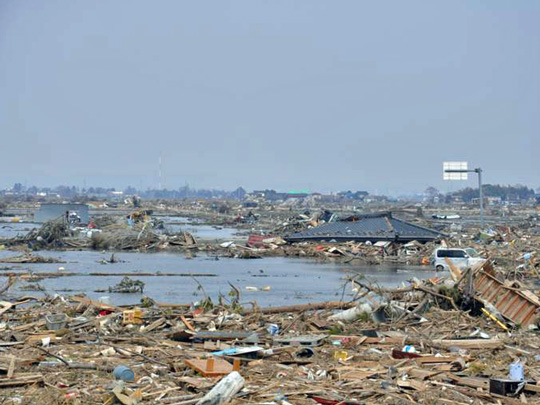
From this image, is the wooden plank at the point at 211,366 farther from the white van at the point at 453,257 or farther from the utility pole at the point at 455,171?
the utility pole at the point at 455,171

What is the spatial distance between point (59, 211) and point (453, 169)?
98.2 ft

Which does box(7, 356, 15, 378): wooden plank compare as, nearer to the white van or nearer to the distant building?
the white van

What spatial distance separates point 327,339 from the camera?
1416cm

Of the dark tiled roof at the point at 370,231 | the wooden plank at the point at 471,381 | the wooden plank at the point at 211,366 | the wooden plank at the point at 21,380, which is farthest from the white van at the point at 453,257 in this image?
the wooden plank at the point at 21,380

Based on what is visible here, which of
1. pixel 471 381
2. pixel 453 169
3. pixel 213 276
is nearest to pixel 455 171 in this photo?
pixel 453 169

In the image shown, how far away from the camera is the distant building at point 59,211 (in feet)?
197

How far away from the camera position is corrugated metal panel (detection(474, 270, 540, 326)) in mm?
16098

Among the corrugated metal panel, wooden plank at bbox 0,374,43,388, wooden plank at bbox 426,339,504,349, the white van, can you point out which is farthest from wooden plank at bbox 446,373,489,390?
the white van

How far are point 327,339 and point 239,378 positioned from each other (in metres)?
3.95

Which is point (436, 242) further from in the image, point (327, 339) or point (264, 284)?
point (327, 339)

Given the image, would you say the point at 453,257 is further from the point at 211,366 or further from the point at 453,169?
the point at 453,169

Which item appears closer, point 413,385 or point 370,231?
point 413,385

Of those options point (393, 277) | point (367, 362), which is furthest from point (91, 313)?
point (393, 277)

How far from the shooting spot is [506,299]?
1666cm
